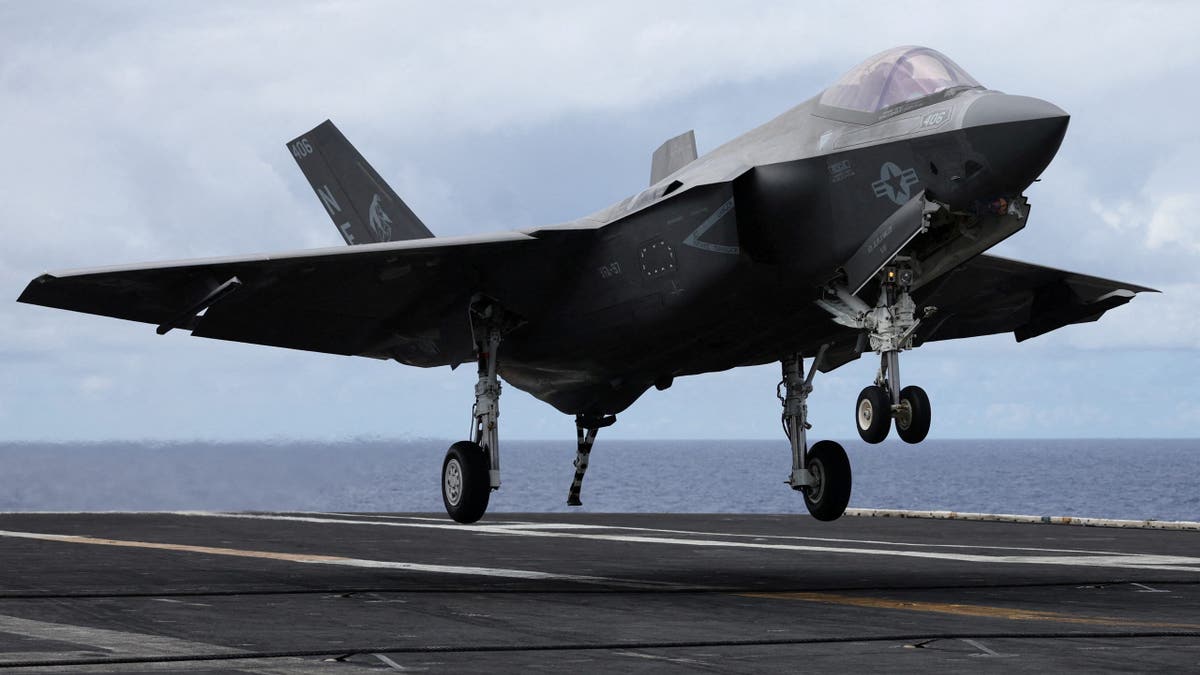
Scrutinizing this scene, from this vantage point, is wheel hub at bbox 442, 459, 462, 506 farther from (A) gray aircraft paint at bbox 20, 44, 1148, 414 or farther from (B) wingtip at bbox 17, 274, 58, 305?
(B) wingtip at bbox 17, 274, 58, 305

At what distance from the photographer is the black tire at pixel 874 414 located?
1402 centimetres

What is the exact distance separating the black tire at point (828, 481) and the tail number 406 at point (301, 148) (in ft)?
33.8

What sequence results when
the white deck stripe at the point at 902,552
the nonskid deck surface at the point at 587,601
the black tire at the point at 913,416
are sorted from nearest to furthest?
the nonskid deck surface at the point at 587,601, the black tire at the point at 913,416, the white deck stripe at the point at 902,552

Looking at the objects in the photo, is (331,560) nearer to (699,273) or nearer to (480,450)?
(480,450)

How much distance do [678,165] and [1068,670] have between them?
34.4 ft

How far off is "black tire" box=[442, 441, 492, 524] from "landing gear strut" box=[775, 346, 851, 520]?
12.6 ft

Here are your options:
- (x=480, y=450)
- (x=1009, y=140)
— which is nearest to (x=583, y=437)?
(x=480, y=450)

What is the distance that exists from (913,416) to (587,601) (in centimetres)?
381

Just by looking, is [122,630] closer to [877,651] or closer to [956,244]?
[877,651]

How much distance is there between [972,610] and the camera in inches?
550

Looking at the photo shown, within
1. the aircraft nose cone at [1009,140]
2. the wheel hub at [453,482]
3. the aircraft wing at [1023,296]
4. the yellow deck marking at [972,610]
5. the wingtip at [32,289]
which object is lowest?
the yellow deck marking at [972,610]

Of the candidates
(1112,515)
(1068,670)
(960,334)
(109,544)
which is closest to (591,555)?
(960,334)

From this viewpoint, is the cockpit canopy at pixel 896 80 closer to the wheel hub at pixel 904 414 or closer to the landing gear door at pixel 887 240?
the landing gear door at pixel 887 240

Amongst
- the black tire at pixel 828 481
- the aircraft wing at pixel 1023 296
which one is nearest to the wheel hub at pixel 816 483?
the black tire at pixel 828 481
